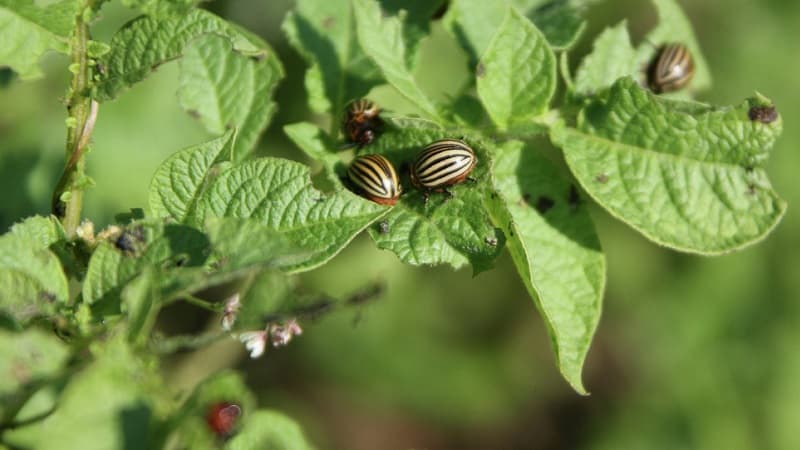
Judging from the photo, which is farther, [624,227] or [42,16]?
[624,227]

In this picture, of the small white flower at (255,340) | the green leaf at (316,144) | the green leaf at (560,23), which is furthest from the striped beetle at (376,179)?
the green leaf at (560,23)

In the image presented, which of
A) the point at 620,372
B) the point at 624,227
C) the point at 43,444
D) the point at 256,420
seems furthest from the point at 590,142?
the point at 620,372

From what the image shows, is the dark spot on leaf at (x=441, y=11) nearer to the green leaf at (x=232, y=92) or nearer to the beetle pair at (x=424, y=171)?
the green leaf at (x=232, y=92)

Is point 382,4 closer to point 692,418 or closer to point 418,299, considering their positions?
point 418,299

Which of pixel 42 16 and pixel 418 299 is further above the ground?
pixel 42 16

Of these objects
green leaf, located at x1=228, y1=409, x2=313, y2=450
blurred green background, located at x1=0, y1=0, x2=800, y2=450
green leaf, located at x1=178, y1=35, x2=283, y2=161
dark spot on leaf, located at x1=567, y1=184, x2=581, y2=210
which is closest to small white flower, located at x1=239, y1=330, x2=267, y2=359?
green leaf, located at x1=228, y1=409, x2=313, y2=450

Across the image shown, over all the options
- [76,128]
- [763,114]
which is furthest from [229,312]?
[763,114]
